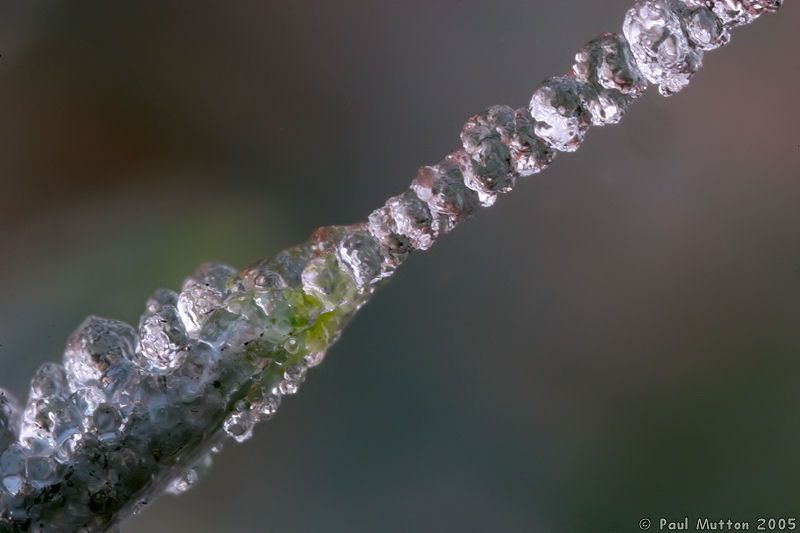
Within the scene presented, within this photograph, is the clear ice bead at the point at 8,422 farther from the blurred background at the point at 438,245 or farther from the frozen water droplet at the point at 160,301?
the blurred background at the point at 438,245

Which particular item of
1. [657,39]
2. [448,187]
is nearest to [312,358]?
[448,187]

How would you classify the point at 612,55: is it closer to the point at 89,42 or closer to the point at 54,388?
the point at 54,388

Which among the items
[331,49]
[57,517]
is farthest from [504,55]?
[57,517]

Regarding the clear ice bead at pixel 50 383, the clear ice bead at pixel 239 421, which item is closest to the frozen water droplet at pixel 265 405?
the clear ice bead at pixel 239 421

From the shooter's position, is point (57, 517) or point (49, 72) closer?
point (57, 517)

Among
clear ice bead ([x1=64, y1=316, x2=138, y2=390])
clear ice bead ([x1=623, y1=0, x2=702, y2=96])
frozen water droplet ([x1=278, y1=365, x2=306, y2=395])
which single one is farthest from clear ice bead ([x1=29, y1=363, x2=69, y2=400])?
clear ice bead ([x1=623, y1=0, x2=702, y2=96])
